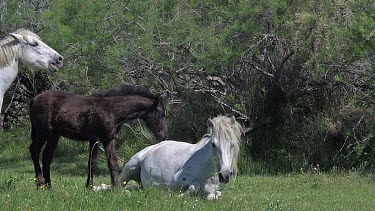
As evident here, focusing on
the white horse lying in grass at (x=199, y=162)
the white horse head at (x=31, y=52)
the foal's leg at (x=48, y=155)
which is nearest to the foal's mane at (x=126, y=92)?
the foal's leg at (x=48, y=155)

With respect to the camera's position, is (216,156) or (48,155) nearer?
(216,156)

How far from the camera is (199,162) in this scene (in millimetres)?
10273

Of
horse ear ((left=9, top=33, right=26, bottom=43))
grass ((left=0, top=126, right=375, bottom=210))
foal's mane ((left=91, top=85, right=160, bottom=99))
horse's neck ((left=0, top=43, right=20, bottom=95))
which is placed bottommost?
grass ((left=0, top=126, right=375, bottom=210))

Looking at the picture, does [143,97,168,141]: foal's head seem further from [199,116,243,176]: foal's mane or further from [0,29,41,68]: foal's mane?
[199,116,243,176]: foal's mane

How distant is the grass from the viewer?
8.70m

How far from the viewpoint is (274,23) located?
15.1 m

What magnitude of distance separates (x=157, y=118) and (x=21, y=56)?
9.67 ft

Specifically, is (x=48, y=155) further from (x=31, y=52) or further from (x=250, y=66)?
(x=250, y=66)

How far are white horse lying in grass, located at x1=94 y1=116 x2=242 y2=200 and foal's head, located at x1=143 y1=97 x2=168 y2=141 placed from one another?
4.46 ft

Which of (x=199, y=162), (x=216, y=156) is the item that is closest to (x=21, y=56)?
(x=199, y=162)

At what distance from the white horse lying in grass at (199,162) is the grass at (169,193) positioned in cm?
35

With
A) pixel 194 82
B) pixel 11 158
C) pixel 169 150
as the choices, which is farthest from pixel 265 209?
pixel 11 158

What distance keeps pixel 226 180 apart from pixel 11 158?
1205 cm

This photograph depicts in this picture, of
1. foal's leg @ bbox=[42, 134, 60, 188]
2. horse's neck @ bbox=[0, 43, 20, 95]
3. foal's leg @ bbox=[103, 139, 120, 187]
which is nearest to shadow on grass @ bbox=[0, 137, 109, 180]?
foal's leg @ bbox=[42, 134, 60, 188]
